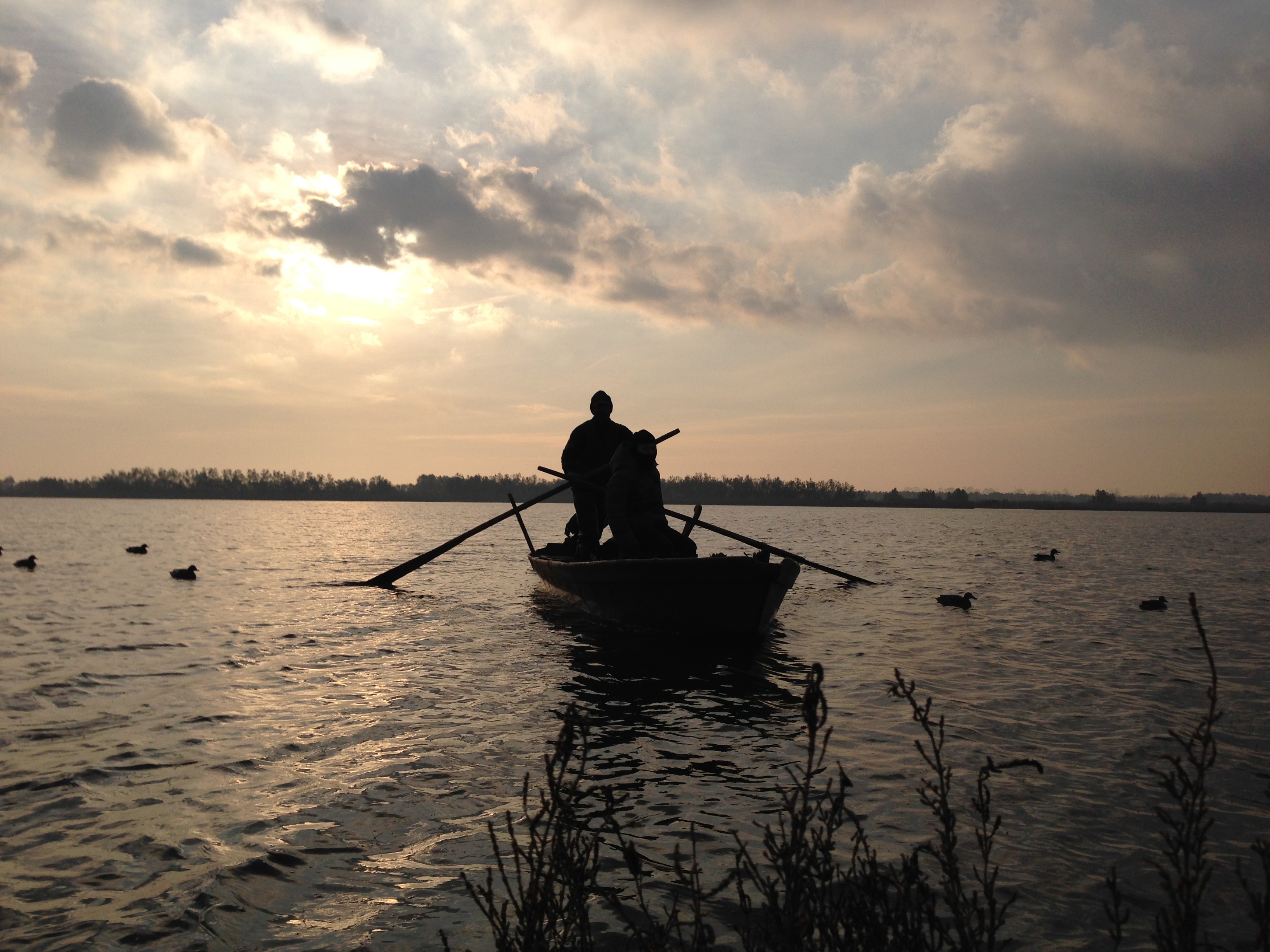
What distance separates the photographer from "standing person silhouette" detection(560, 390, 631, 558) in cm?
1711

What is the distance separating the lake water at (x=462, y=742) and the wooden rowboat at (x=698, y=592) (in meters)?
0.49

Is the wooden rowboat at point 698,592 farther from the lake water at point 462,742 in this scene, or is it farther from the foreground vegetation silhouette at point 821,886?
the foreground vegetation silhouette at point 821,886

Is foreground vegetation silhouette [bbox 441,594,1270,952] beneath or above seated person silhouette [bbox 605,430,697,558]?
beneath

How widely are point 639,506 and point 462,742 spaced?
6408 mm

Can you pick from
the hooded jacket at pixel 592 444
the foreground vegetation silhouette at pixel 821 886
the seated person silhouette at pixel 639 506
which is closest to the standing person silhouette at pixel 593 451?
the hooded jacket at pixel 592 444

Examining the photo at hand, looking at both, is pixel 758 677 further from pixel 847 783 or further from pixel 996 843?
pixel 847 783

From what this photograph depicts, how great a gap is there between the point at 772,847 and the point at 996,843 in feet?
10.2

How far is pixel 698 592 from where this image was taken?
448 inches

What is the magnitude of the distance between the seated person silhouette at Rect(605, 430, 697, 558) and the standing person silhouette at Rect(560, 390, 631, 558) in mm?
3926

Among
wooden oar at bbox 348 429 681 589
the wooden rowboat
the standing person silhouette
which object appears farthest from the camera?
wooden oar at bbox 348 429 681 589

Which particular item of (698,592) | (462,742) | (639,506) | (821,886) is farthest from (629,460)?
(821,886)

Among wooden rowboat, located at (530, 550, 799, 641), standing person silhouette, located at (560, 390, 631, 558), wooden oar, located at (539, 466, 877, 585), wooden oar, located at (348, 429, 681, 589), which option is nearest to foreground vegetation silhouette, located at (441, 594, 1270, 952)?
wooden rowboat, located at (530, 550, 799, 641)

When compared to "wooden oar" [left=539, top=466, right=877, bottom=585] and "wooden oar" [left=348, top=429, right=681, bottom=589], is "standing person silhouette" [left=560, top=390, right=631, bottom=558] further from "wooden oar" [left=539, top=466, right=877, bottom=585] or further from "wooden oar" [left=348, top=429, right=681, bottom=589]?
"wooden oar" [left=348, top=429, right=681, bottom=589]

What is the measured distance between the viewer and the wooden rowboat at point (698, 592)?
1105 centimetres
